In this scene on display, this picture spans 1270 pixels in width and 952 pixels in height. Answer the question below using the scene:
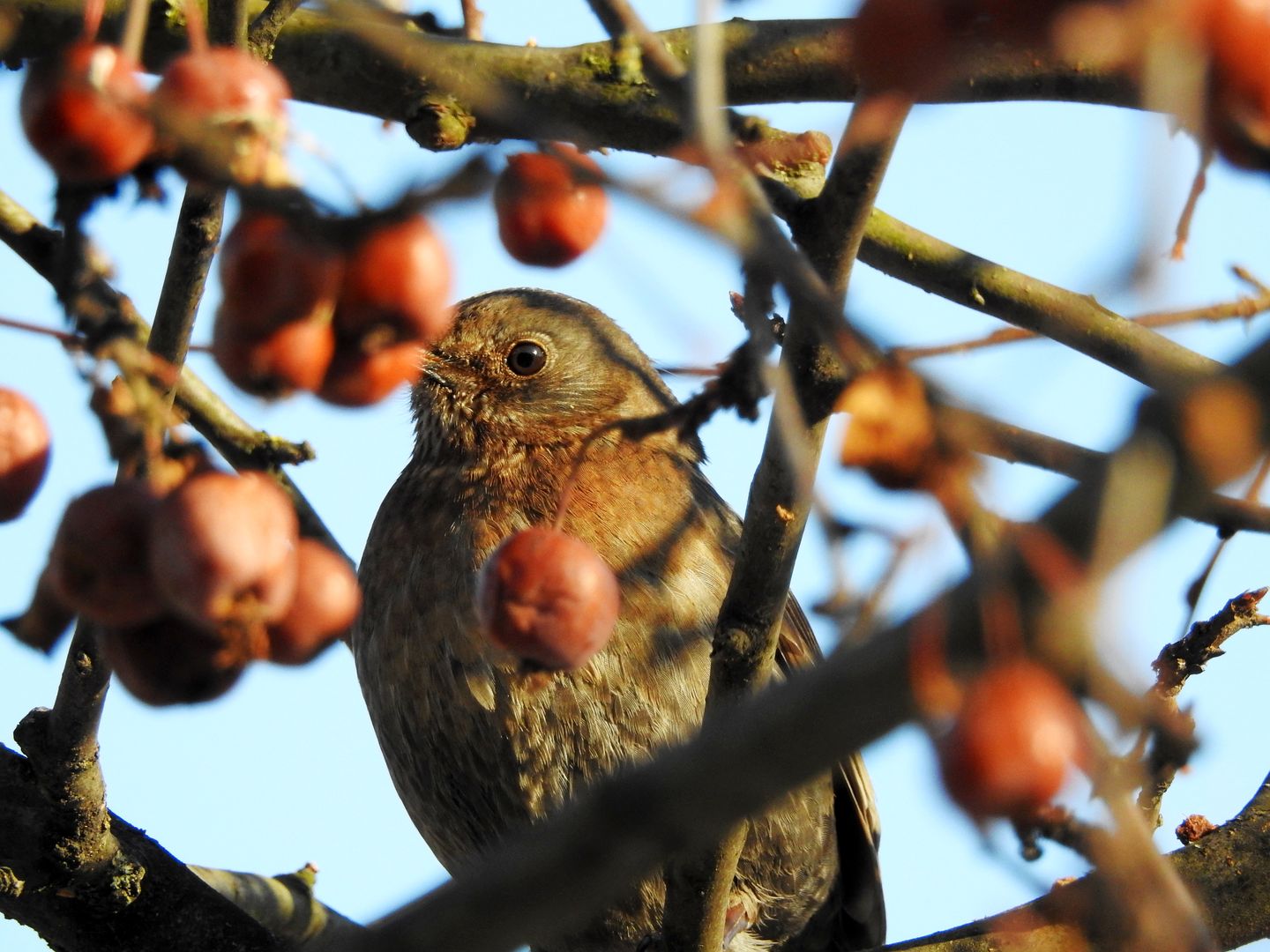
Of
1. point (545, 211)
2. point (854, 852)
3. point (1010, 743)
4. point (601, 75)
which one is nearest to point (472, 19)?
point (601, 75)

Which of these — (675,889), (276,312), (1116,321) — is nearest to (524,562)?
(276,312)

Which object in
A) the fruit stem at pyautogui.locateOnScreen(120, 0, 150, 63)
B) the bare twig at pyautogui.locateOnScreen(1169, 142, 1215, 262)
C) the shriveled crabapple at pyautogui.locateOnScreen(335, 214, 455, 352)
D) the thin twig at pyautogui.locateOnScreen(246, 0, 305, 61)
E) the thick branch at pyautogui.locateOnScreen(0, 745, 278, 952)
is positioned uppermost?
the thin twig at pyautogui.locateOnScreen(246, 0, 305, 61)

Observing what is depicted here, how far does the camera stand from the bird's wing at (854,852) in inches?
202

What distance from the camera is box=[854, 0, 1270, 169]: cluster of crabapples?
1.38 m

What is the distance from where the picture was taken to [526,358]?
5.55m

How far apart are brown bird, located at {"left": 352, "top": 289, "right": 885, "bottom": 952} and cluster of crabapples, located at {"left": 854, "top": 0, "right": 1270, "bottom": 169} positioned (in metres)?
2.95

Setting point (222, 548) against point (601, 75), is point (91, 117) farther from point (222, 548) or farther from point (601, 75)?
point (601, 75)

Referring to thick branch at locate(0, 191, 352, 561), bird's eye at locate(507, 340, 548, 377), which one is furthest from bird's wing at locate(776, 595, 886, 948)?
thick branch at locate(0, 191, 352, 561)

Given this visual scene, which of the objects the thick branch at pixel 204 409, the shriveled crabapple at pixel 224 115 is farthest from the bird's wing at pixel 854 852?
the shriveled crabapple at pixel 224 115

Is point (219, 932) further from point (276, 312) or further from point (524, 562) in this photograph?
point (276, 312)

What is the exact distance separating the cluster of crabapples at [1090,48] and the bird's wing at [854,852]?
3.76 meters

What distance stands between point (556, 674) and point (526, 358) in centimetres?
179

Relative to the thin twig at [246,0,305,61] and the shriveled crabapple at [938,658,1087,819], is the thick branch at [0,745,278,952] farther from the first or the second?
the shriveled crabapple at [938,658,1087,819]

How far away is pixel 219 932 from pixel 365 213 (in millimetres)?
2648
